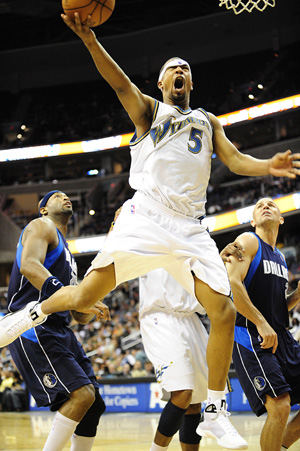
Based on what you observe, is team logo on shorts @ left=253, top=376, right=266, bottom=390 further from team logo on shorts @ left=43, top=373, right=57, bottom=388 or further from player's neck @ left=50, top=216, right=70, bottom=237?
player's neck @ left=50, top=216, right=70, bottom=237

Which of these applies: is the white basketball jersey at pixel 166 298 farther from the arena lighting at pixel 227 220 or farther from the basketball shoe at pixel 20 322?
the arena lighting at pixel 227 220

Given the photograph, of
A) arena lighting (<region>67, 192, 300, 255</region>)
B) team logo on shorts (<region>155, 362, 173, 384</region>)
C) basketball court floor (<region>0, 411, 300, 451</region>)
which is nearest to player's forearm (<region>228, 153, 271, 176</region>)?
team logo on shorts (<region>155, 362, 173, 384</region>)

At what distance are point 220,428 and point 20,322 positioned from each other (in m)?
1.85

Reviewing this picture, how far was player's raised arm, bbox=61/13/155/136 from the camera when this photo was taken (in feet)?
14.4

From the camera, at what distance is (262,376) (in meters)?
5.41

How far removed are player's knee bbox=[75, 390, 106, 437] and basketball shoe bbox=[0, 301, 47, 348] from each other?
39.6 inches

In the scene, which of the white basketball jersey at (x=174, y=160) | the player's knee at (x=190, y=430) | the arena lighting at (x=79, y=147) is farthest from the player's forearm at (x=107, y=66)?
the arena lighting at (x=79, y=147)

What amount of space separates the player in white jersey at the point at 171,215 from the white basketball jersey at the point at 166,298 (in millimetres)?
1107

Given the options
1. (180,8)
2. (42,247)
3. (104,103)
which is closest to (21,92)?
(104,103)

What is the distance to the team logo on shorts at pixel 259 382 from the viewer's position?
17.7ft

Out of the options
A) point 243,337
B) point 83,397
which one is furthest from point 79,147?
point 83,397

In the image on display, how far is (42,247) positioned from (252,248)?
2018mm

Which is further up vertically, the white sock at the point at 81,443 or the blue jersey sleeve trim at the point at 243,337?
the blue jersey sleeve trim at the point at 243,337

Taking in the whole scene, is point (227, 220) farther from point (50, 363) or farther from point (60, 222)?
point (50, 363)
